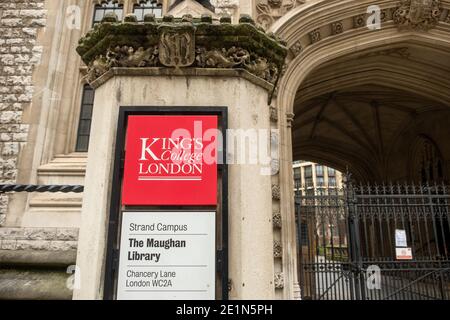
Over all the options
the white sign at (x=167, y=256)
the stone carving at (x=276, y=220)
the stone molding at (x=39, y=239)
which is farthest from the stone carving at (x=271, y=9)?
the white sign at (x=167, y=256)

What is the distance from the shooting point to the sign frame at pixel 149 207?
261 cm

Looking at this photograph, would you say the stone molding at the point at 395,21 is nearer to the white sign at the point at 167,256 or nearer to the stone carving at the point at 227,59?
the stone carving at the point at 227,59

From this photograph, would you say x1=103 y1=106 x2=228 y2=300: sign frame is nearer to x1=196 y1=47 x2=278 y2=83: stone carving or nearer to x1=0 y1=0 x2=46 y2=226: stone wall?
x1=196 y1=47 x2=278 y2=83: stone carving

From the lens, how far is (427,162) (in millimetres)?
13914

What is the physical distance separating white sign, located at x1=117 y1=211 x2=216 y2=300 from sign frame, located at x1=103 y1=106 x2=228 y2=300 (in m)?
0.05

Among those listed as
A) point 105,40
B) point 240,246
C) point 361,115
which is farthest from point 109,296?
point 361,115

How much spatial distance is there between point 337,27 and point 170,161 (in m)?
6.11

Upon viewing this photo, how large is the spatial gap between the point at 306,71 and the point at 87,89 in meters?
4.85

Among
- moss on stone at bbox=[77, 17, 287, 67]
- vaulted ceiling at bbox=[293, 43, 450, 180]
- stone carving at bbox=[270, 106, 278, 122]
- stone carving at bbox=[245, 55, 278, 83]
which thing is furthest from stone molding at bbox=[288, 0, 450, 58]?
moss on stone at bbox=[77, 17, 287, 67]

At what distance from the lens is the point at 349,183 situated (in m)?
7.59

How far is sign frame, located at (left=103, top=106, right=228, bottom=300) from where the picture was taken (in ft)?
8.55

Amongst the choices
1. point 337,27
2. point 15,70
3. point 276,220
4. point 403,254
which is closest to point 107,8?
point 15,70

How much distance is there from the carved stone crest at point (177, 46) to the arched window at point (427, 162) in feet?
40.7

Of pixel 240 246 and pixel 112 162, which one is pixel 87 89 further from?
pixel 240 246
